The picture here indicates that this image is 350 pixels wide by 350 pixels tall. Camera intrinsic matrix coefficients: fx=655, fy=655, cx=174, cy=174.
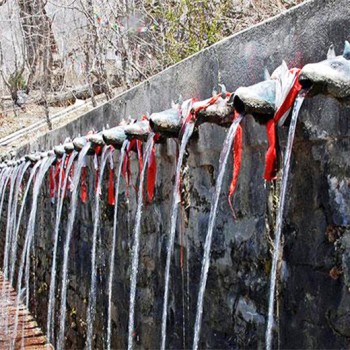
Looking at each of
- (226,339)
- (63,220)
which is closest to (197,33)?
(63,220)

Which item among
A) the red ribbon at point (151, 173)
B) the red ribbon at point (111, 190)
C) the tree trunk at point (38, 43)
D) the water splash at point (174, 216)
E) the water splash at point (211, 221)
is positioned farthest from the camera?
the tree trunk at point (38, 43)

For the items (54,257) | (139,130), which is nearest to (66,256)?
(54,257)

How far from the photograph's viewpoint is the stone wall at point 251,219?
1987 millimetres

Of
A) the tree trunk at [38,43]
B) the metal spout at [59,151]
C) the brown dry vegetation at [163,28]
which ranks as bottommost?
the metal spout at [59,151]

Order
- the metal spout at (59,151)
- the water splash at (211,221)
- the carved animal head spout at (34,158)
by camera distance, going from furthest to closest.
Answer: the carved animal head spout at (34,158)
the metal spout at (59,151)
the water splash at (211,221)

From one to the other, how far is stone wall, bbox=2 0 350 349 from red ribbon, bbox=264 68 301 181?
0.31ft

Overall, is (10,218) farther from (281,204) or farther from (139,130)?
(281,204)

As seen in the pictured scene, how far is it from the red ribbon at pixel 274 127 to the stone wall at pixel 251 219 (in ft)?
0.31

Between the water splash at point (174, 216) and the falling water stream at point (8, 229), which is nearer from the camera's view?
the water splash at point (174, 216)

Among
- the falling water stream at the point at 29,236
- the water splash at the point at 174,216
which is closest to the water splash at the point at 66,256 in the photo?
the falling water stream at the point at 29,236

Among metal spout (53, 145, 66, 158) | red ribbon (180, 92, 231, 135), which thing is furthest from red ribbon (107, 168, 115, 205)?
red ribbon (180, 92, 231, 135)

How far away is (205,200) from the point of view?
286 centimetres

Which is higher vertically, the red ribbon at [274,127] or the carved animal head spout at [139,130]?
the carved animal head spout at [139,130]

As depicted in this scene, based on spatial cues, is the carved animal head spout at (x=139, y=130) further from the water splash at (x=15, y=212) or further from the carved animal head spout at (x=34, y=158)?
the water splash at (x=15, y=212)
